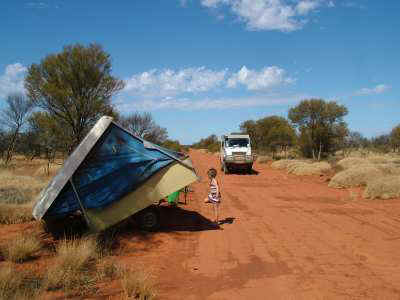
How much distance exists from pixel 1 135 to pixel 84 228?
126ft

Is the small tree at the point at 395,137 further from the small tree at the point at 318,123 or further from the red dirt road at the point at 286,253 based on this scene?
the red dirt road at the point at 286,253

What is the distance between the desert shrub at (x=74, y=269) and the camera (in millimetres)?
6027

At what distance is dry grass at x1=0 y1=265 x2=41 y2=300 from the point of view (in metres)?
5.15

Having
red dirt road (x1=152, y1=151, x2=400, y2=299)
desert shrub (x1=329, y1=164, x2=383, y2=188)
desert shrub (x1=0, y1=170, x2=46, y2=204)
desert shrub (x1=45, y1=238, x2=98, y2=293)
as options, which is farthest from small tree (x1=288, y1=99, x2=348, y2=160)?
desert shrub (x1=45, y1=238, x2=98, y2=293)

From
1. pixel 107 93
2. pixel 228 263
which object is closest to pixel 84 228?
pixel 228 263

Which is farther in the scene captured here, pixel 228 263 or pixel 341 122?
pixel 341 122

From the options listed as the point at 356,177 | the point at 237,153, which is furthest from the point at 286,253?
the point at 237,153

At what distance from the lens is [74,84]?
2489 centimetres

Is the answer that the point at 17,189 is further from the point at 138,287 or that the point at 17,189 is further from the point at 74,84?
the point at 74,84

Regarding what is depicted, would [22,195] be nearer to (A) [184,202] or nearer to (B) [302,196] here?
(A) [184,202]

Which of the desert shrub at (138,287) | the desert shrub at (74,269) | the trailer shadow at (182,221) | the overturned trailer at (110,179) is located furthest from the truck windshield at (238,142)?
the desert shrub at (138,287)

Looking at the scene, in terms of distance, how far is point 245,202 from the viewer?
1509cm

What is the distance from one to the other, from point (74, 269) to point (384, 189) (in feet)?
41.9

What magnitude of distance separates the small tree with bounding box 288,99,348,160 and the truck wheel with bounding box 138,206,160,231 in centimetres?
3431
